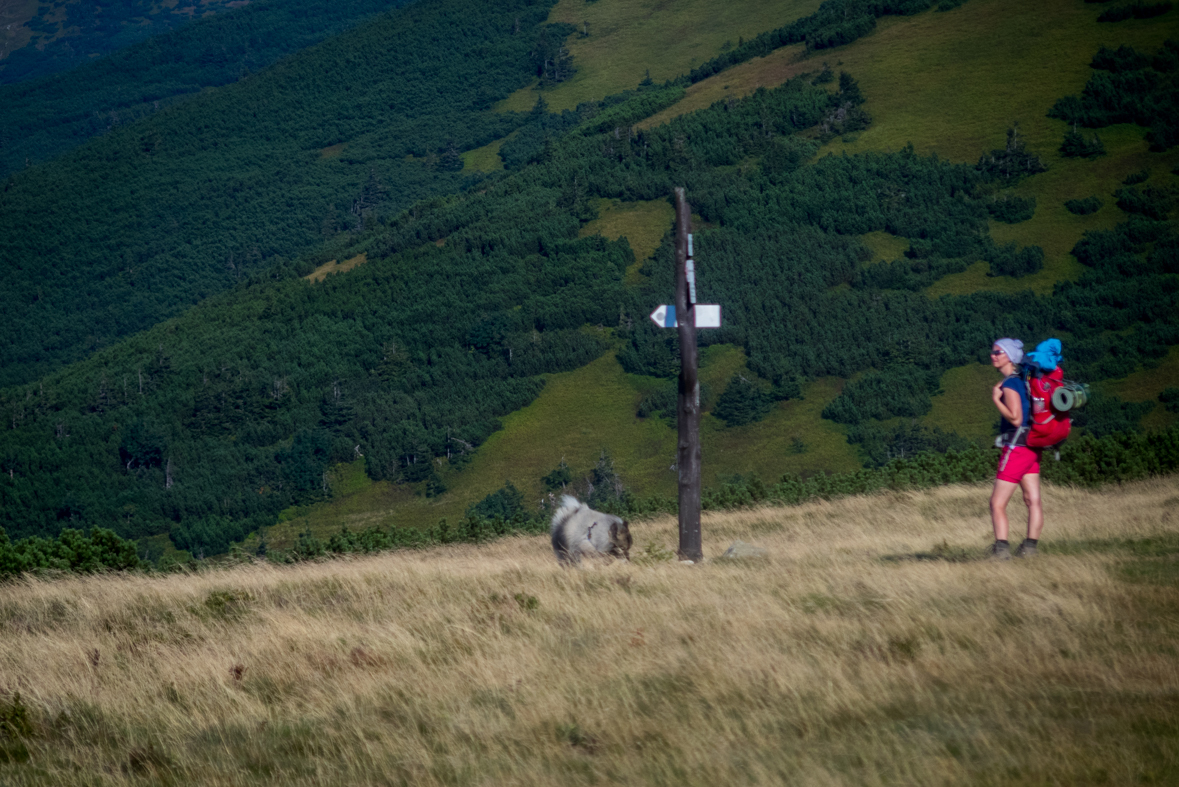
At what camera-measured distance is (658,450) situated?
10069 centimetres

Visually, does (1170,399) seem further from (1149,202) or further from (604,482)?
(604,482)

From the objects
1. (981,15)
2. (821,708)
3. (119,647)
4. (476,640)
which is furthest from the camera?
(981,15)

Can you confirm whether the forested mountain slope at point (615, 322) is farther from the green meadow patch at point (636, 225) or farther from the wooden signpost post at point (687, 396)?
the wooden signpost post at point (687, 396)

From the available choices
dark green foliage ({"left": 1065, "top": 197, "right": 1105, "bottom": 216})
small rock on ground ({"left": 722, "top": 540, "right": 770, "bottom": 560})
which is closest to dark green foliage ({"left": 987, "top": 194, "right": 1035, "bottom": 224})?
dark green foliage ({"left": 1065, "top": 197, "right": 1105, "bottom": 216})

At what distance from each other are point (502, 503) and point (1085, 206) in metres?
78.2

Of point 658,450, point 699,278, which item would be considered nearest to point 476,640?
point 658,450

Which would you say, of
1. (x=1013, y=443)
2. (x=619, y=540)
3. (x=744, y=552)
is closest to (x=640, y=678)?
(x=1013, y=443)

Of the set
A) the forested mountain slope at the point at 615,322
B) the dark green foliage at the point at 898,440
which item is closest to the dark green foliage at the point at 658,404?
the forested mountain slope at the point at 615,322

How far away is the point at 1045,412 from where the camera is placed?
921 centimetres

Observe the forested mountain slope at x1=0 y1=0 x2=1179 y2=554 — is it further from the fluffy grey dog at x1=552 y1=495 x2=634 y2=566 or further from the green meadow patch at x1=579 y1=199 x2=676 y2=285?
the fluffy grey dog at x1=552 y1=495 x2=634 y2=566

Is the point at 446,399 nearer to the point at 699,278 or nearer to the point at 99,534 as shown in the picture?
the point at 699,278

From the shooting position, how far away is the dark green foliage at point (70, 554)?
49.6ft

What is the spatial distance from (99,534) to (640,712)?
12786 millimetres

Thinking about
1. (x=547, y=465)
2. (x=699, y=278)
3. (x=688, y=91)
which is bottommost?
(x=547, y=465)
